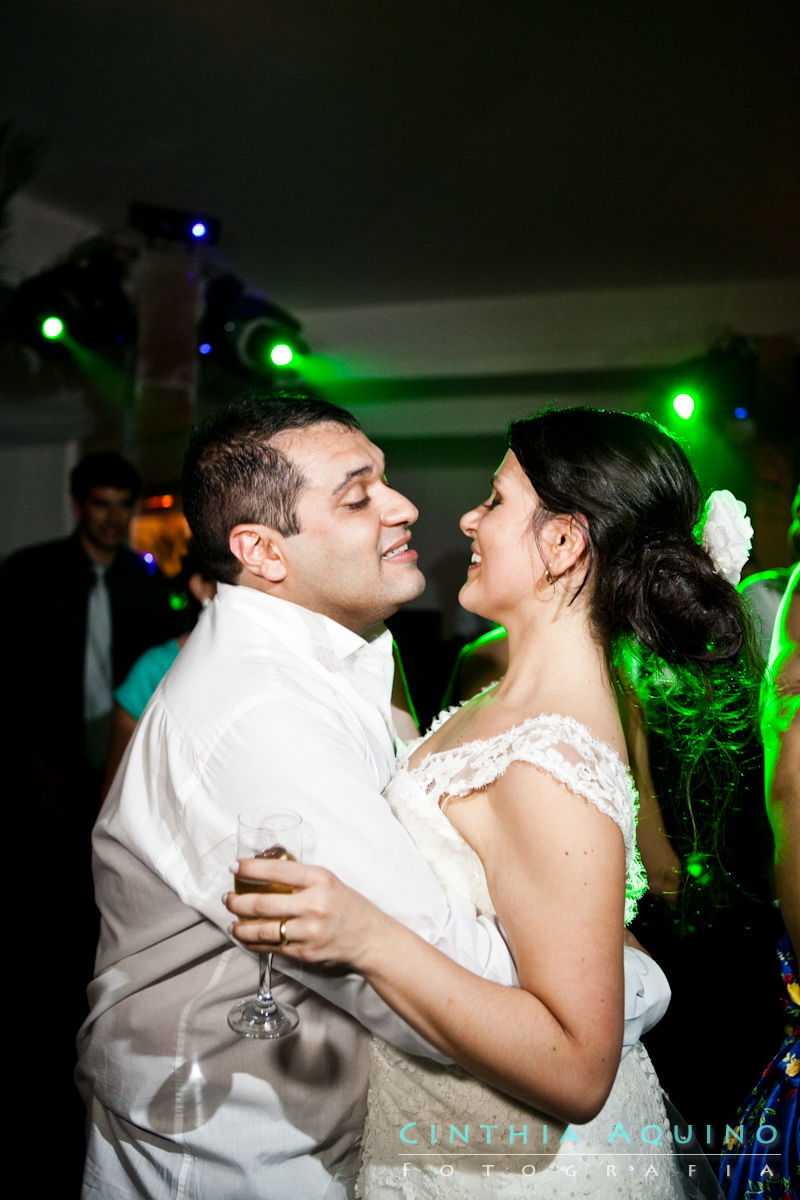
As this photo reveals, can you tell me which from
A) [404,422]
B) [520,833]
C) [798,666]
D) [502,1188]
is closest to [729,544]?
[798,666]

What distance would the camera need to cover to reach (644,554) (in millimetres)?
1666

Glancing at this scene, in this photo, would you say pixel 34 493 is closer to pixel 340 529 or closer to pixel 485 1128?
pixel 340 529

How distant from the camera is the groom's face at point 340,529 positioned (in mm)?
1832

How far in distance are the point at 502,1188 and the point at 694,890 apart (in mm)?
802

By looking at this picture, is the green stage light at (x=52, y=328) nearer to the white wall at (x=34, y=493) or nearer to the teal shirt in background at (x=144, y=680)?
the white wall at (x=34, y=493)

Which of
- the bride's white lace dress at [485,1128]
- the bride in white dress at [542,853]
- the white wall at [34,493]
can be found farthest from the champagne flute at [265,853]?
the white wall at [34,493]

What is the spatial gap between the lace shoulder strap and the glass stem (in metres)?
0.38

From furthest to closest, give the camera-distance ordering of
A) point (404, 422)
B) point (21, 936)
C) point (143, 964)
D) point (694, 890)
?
point (404, 422)
point (21, 936)
point (694, 890)
point (143, 964)

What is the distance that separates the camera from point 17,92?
A: 4918mm

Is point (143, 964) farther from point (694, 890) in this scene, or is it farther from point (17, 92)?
point (17, 92)

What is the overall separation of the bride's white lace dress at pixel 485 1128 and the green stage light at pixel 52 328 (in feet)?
17.4

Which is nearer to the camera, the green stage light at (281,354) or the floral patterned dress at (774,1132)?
the floral patterned dress at (774,1132)

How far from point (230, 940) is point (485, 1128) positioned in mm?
483

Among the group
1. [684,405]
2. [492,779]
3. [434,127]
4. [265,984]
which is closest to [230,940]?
[265,984]
